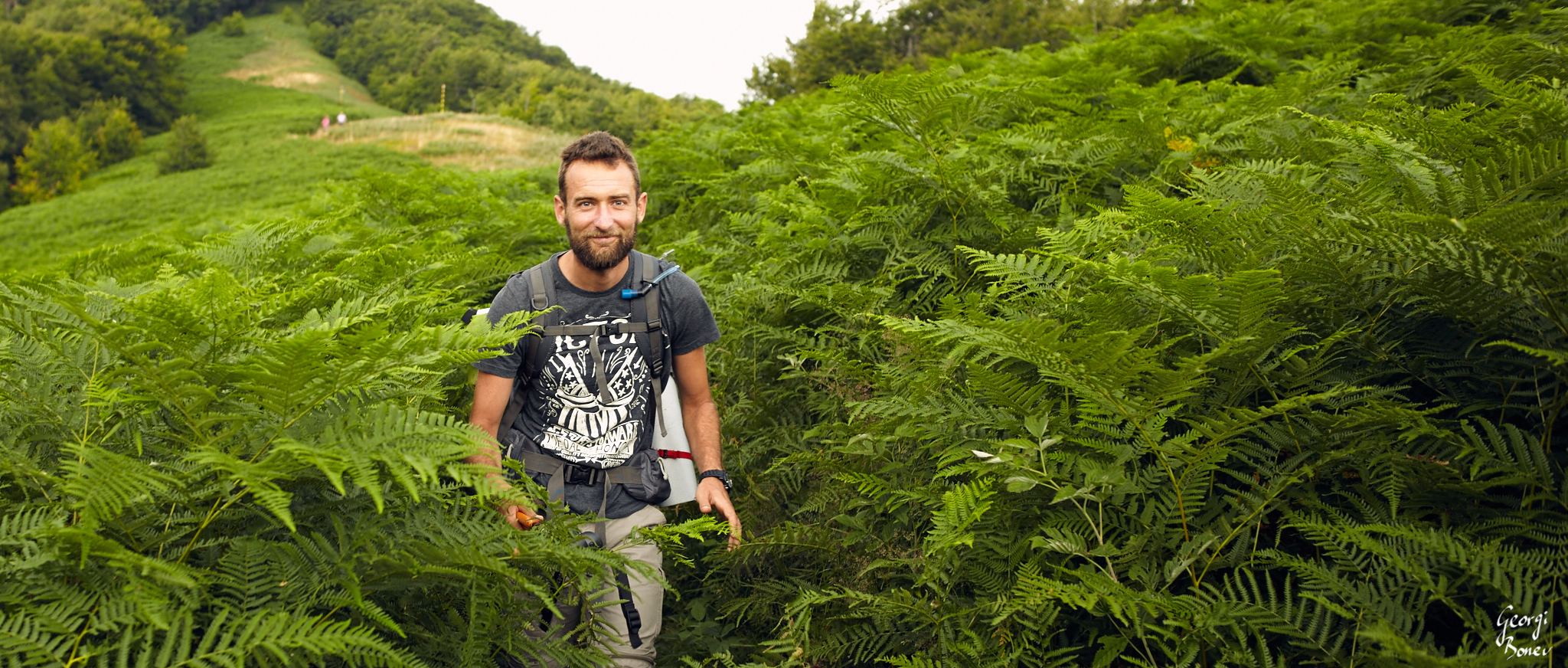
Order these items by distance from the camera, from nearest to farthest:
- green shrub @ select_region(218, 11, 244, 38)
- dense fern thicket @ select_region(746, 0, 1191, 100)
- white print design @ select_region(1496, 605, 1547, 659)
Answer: white print design @ select_region(1496, 605, 1547, 659) < dense fern thicket @ select_region(746, 0, 1191, 100) < green shrub @ select_region(218, 11, 244, 38)

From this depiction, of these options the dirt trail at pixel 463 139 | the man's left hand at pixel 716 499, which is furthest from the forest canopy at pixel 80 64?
the man's left hand at pixel 716 499

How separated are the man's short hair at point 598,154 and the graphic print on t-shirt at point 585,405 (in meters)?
0.59

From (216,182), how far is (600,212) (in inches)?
1668

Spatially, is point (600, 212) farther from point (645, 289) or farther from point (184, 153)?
point (184, 153)

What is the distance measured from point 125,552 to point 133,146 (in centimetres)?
6979

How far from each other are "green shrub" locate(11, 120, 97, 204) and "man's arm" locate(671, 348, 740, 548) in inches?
2307

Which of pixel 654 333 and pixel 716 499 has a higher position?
pixel 654 333

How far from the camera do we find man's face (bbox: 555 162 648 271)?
2.83 m

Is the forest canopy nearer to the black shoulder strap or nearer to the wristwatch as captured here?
the black shoulder strap

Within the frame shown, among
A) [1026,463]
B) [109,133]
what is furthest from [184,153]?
[1026,463]

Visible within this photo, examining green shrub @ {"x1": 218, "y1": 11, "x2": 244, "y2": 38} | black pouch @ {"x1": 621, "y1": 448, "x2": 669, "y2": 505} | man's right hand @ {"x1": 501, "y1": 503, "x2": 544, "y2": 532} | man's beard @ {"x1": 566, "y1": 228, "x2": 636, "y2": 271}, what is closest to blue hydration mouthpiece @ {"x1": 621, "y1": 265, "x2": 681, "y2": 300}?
man's beard @ {"x1": 566, "y1": 228, "x2": 636, "y2": 271}

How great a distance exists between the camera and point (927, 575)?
227 centimetres

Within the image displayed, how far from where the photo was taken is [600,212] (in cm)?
287

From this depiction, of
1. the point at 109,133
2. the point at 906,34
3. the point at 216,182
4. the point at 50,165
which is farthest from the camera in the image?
the point at 109,133
